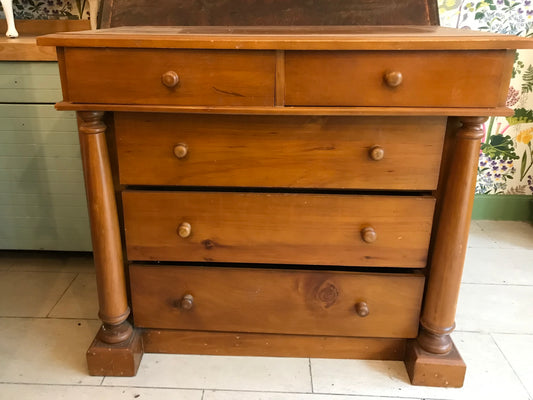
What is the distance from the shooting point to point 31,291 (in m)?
1.48

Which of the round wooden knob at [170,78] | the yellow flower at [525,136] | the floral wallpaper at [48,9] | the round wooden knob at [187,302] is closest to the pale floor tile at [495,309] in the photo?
the yellow flower at [525,136]

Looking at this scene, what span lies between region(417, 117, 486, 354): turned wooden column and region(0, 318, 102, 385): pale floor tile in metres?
0.83

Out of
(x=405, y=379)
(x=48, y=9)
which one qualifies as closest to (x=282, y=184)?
(x=405, y=379)

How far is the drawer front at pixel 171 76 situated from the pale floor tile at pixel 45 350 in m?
0.69

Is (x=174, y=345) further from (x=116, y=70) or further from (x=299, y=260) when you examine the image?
(x=116, y=70)

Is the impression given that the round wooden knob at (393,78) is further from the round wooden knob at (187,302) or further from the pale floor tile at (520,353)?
the pale floor tile at (520,353)

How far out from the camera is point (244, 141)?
3.21ft

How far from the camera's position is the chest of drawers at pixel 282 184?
2.85ft

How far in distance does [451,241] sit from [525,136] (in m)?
1.16

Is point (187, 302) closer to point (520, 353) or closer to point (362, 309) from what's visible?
point (362, 309)

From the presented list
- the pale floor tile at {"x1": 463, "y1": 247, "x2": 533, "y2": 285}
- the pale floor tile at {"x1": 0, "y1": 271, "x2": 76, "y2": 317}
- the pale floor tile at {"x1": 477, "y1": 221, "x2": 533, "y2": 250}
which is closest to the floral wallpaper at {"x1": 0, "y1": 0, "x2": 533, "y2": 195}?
the pale floor tile at {"x1": 477, "y1": 221, "x2": 533, "y2": 250}

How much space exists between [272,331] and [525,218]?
1451mm

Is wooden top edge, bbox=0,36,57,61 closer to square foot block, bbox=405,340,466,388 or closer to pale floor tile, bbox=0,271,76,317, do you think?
pale floor tile, bbox=0,271,76,317

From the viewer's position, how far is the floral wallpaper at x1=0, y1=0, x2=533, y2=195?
161 centimetres
